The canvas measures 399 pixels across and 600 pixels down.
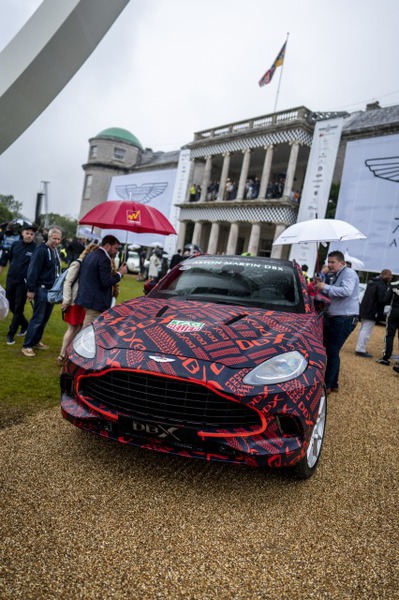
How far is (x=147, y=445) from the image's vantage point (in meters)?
2.47

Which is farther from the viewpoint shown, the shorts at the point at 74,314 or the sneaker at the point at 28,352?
the sneaker at the point at 28,352

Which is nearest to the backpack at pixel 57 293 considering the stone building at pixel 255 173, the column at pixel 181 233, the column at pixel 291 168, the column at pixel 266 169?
the stone building at pixel 255 173

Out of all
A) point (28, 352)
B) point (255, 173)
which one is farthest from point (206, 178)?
point (28, 352)

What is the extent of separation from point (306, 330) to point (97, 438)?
1.88 meters

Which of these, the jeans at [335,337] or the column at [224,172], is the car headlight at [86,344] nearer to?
the jeans at [335,337]

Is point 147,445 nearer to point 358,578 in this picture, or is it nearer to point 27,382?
point 358,578

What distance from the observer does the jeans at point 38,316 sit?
5277 millimetres

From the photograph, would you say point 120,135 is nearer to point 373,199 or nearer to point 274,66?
point 274,66

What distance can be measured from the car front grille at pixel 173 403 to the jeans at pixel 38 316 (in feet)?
10.3

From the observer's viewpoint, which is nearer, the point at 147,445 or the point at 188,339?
the point at 147,445

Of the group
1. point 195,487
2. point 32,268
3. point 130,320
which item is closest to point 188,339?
point 130,320

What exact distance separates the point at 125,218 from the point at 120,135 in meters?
43.5

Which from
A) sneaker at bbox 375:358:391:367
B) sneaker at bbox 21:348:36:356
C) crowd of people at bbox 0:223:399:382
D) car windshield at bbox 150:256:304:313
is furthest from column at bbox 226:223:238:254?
car windshield at bbox 150:256:304:313

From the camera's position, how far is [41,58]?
2.42 metres
